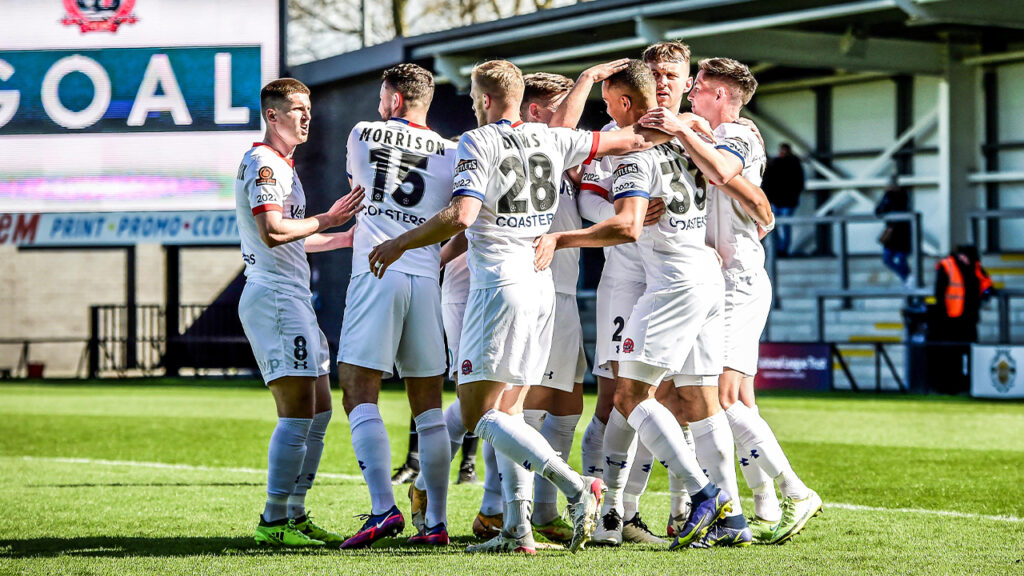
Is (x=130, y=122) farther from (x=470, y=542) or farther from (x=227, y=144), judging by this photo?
(x=470, y=542)

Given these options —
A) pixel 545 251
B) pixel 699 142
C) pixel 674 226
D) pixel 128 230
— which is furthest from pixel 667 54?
pixel 128 230

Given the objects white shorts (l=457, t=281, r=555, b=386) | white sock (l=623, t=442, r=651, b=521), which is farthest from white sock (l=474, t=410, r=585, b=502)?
white sock (l=623, t=442, r=651, b=521)

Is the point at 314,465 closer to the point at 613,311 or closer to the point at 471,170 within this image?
the point at 613,311

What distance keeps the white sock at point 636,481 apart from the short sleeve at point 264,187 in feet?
6.56

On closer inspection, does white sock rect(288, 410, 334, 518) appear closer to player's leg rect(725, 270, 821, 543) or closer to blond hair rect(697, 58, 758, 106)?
player's leg rect(725, 270, 821, 543)

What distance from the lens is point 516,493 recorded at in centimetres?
546

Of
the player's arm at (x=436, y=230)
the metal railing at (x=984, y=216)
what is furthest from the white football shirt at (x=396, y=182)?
the metal railing at (x=984, y=216)

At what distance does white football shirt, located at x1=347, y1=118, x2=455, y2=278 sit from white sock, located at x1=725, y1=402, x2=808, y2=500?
5.25 feet

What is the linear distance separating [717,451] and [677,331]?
0.56 meters

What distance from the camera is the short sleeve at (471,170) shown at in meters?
5.36

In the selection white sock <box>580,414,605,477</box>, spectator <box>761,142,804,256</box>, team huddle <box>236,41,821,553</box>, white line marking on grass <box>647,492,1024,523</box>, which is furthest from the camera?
spectator <box>761,142,804,256</box>

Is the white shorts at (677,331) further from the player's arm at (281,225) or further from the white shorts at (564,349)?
the player's arm at (281,225)

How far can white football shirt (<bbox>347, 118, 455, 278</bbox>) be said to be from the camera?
5895 mm

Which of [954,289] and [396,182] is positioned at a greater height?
[396,182]
